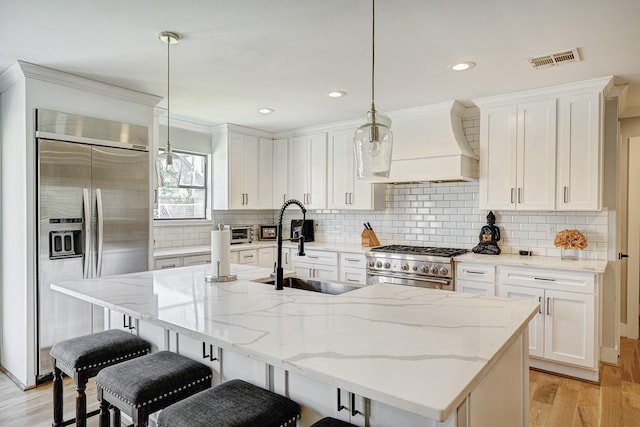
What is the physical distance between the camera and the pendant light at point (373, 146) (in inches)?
70.6

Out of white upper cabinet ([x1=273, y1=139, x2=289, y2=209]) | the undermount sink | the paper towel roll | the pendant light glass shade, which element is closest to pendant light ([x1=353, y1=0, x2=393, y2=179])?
the pendant light glass shade

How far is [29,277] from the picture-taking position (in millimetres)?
A: 3051

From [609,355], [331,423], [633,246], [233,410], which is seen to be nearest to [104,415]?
[233,410]

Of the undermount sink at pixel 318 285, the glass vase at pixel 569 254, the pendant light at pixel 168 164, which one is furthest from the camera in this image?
the glass vase at pixel 569 254

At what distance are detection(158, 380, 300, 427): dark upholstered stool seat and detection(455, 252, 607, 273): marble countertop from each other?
258cm

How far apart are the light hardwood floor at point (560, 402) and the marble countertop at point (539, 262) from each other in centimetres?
92

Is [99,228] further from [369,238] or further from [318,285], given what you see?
[369,238]

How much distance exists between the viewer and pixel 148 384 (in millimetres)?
1703

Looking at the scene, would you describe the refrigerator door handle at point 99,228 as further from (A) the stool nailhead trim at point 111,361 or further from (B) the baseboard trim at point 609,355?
(B) the baseboard trim at point 609,355

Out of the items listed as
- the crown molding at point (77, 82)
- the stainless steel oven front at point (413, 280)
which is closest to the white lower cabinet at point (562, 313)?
the stainless steel oven front at point (413, 280)

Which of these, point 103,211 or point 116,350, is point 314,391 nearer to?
point 116,350

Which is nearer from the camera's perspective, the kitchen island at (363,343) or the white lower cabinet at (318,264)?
the kitchen island at (363,343)

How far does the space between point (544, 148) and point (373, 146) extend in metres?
2.51

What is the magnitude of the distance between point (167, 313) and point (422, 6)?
2.00 m
